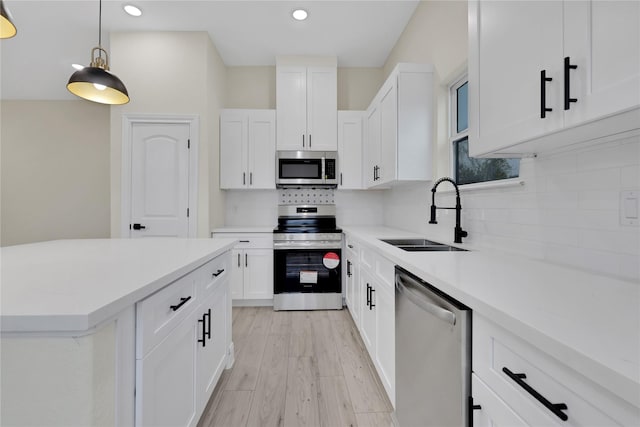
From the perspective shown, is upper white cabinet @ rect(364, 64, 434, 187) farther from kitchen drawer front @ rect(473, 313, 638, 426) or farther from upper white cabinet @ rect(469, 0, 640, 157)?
kitchen drawer front @ rect(473, 313, 638, 426)

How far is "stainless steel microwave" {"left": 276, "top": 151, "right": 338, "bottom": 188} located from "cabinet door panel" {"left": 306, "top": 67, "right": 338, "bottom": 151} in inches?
5.2

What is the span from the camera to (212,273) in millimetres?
1578

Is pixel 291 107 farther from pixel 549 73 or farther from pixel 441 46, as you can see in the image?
pixel 549 73

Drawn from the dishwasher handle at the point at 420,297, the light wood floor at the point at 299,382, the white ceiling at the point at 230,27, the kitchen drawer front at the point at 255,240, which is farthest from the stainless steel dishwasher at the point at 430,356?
the white ceiling at the point at 230,27

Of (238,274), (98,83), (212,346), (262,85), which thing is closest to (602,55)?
(212,346)

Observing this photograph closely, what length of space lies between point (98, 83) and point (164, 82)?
133 cm

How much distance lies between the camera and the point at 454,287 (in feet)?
2.91

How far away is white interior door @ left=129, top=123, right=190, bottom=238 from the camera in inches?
121

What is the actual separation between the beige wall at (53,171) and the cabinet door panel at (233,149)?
7.93ft

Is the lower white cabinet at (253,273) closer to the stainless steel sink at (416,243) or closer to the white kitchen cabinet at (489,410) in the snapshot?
the stainless steel sink at (416,243)

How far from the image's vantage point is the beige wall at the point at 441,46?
6.30 ft

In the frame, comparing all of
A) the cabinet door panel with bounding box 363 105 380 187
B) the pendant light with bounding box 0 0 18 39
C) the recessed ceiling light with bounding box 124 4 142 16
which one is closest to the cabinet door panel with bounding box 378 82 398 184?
the cabinet door panel with bounding box 363 105 380 187

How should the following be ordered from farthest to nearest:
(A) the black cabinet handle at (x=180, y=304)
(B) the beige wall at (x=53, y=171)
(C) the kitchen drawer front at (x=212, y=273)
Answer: (B) the beige wall at (x=53, y=171) → (C) the kitchen drawer front at (x=212, y=273) → (A) the black cabinet handle at (x=180, y=304)

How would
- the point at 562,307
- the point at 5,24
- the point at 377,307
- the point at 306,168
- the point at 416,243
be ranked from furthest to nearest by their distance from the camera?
1. the point at 306,168
2. the point at 416,243
3. the point at 377,307
4. the point at 5,24
5. the point at 562,307
